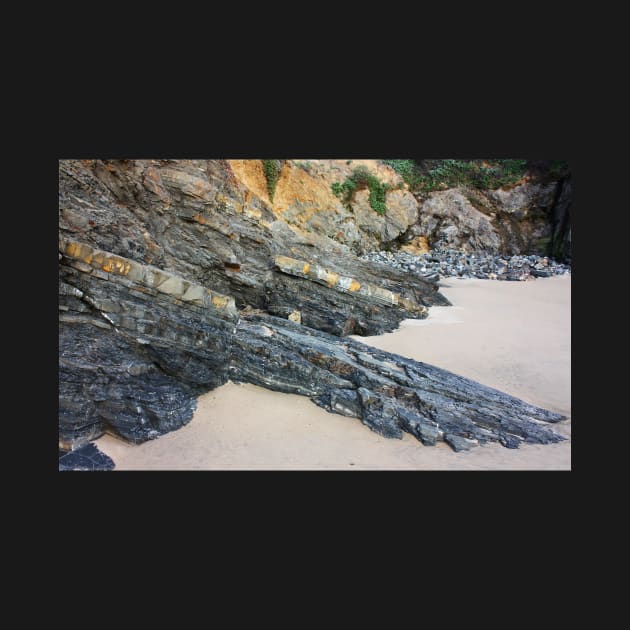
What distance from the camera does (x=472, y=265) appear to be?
1448cm

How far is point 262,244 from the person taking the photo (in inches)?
294

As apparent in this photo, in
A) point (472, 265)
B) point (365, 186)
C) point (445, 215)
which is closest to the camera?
point (472, 265)

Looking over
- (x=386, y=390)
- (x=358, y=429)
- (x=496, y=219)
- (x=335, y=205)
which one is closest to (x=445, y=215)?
(x=496, y=219)

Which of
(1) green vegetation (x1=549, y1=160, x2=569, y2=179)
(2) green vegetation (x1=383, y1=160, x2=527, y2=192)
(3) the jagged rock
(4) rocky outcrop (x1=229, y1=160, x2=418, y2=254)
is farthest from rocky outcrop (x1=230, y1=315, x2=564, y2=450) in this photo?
(1) green vegetation (x1=549, y1=160, x2=569, y2=179)

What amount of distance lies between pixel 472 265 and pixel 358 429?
38.7 feet

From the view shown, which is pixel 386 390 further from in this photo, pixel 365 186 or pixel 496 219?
pixel 496 219

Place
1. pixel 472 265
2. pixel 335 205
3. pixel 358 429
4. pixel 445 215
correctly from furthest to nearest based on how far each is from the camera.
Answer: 1. pixel 445 215
2. pixel 335 205
3. pixel 472 265
4. pixel 358 429

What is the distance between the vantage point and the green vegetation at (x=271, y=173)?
1277 centimetres

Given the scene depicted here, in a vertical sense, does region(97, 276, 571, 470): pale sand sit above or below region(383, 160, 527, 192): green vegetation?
below

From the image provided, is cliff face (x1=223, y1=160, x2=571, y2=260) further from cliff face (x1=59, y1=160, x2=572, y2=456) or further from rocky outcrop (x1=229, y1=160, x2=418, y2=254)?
cliff face (x1=59, y1=160, x2=572, y2=456)

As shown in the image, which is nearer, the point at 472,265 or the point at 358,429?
the point at 358,429

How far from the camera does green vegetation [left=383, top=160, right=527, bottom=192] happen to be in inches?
714

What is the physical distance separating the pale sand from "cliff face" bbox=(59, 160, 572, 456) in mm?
212

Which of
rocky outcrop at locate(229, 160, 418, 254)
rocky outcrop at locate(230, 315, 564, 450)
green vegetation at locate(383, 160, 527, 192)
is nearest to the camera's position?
rocky outcrop at locate(230, 315, 564, 450)
